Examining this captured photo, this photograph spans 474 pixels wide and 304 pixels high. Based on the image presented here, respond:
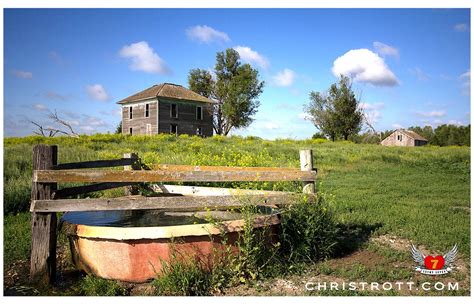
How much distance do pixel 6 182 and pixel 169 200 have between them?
6455 millimetres

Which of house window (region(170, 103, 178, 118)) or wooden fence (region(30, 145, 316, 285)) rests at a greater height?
house window (region(170, 103, 178, 118))

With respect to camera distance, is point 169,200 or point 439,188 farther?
point 439,188

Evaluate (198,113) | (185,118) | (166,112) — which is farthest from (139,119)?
(198,113)

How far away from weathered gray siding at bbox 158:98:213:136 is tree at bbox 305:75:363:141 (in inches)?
435

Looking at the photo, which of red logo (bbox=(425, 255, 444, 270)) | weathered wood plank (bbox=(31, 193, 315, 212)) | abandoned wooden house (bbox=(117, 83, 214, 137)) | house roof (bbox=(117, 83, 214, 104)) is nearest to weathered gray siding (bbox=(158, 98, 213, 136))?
abandoned wooden house (bbox=(117, 83, 214, 137))

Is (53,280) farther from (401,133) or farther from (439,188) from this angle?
(401,133)

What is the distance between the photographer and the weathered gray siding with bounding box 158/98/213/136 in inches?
1099

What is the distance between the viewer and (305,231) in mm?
4562

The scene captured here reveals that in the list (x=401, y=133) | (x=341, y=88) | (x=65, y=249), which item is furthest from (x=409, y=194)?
(x=401, y=133)

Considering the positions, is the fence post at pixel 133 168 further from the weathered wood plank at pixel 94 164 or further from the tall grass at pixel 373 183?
the tall grass at pixel 373 183

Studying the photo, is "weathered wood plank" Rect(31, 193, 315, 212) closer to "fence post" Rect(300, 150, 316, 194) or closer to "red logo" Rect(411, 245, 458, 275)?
"fence post" Rect(300, 150, 316, 194)

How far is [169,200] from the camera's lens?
4.15 metres

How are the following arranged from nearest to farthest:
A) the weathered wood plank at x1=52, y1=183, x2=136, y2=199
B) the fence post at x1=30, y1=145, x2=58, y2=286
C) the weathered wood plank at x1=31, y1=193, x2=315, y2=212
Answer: the weathered wood plank at x1=31, y1=193, x2=315, y2=212
the fence post at x1=30, y1=145, x2=58, y2=286
the weathered wood plank at x1=52, y1=183, x2=136, y2=199

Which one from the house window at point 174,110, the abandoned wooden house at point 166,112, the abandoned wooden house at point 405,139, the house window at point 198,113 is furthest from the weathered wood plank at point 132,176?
the abandoned wooden house at point 405,139
